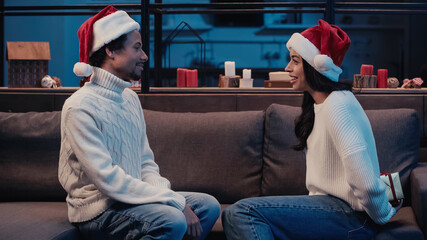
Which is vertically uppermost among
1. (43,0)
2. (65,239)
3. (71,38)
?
(43,0)

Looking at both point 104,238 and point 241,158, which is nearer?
point 104,238

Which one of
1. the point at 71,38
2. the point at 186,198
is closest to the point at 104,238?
the point at 186,198

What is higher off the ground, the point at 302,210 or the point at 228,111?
the point at 228,111

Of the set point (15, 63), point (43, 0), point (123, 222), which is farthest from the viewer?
point (43, 0)

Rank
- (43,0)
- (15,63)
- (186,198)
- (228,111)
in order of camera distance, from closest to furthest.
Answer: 1. (186,198)
2. (228,111)
3. (15,63)
4. (43,0)

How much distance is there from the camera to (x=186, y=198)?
86.9 inches

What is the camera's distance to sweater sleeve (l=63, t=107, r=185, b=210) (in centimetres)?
188

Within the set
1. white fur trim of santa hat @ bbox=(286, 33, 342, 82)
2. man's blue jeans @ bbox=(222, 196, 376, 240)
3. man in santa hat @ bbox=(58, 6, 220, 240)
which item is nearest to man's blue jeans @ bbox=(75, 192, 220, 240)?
man in santa hat @ bbox=(58, 6, 220, 240)

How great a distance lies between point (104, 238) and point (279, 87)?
1517 mm

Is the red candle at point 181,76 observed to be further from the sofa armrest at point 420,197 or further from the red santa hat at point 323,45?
the sofa armrest at point 420,197

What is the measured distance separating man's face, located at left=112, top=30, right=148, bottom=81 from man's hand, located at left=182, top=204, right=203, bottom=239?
1.94 ft

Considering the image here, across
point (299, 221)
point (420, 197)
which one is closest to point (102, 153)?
point (299, 221)

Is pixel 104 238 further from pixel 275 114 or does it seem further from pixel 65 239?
pixel 275 114

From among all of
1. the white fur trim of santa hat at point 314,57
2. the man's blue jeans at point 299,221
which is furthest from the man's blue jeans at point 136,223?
the white fur trim of santa hat at point 314,57
